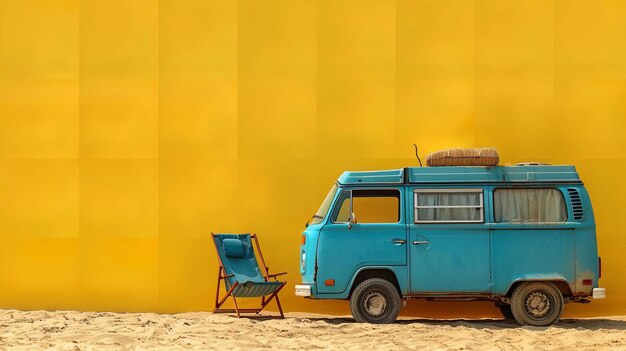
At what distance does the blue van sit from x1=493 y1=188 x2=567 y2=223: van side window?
1cm

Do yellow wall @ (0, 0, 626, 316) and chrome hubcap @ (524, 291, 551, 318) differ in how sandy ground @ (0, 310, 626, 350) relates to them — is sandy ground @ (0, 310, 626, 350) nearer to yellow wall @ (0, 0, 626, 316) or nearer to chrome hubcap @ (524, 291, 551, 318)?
chrome hubcap @ (524, 291, 551, 318)

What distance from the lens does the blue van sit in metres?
13.0

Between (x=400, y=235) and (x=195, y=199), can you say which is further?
(x=195, y=199)

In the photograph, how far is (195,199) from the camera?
48.4 feet

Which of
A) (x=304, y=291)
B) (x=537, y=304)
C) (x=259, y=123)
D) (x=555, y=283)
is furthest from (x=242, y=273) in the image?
(x=555, y=283)

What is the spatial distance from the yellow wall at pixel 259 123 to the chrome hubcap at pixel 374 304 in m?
1.69

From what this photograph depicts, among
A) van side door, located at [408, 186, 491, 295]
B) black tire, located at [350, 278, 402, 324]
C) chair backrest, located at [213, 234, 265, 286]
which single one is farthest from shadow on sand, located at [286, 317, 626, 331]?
chair backrest, located at [213, 234, 265, 286]

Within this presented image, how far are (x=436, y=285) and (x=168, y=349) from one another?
381 cm

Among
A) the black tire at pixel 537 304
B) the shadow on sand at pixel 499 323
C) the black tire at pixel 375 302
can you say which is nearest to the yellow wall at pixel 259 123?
the shadow on sand at pixel 499 323

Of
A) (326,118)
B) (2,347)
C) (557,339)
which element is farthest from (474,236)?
(2,347)

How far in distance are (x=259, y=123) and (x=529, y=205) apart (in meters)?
4.11

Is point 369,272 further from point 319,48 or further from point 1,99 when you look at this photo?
point 1,99

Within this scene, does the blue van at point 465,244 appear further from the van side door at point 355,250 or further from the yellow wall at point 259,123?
the yellow wall at point 259,123

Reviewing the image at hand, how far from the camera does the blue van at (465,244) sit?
13.0 m
